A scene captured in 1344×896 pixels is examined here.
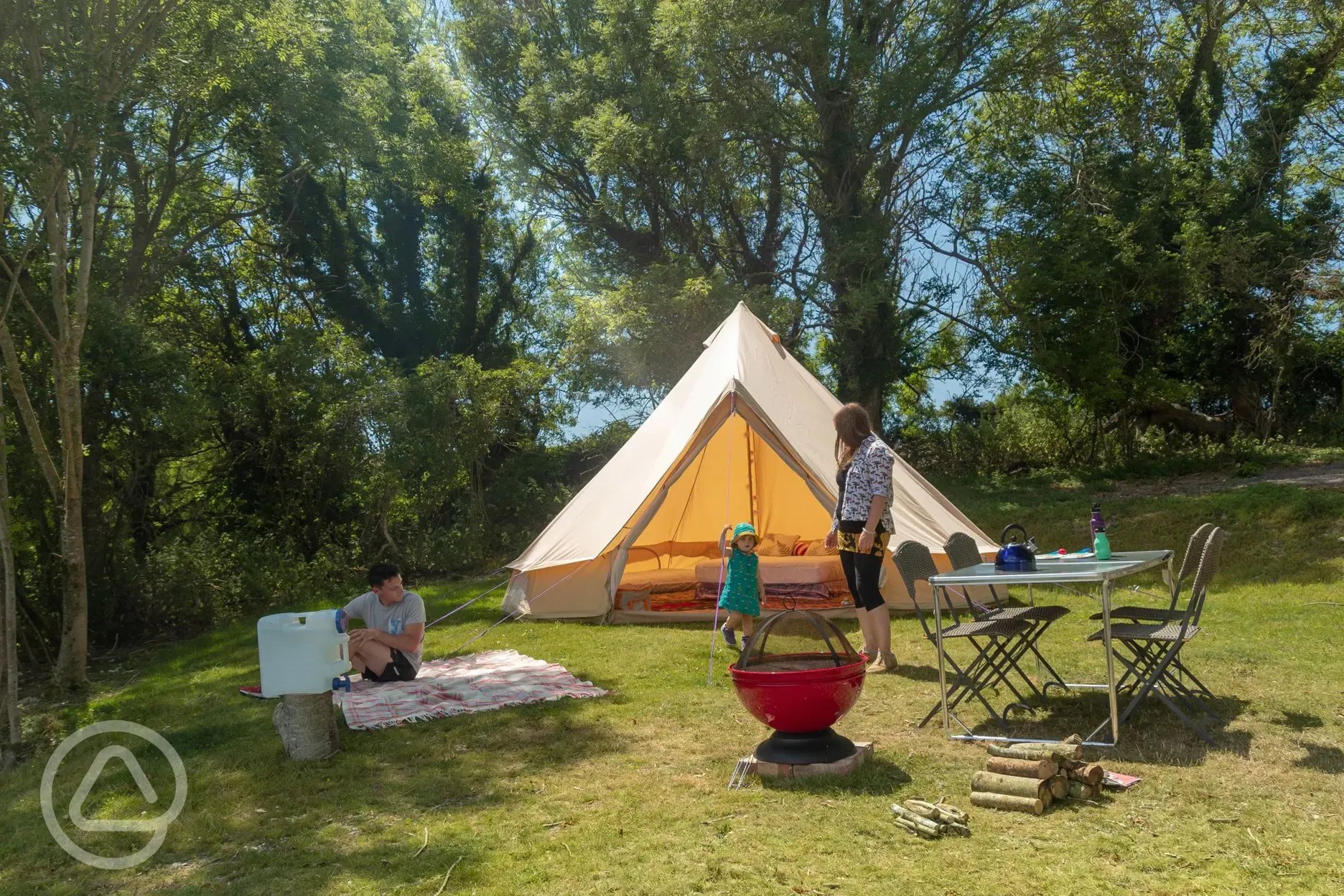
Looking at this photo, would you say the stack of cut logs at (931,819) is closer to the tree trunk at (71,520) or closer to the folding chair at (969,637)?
the folding chair at (969,637)

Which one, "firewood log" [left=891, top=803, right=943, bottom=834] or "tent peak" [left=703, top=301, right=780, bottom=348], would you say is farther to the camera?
"tent peak" [left=703, top=301, right=780, bottom=348]

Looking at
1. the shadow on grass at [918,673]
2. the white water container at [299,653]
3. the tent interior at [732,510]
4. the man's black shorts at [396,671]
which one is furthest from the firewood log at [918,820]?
the tent interior at [732,510]

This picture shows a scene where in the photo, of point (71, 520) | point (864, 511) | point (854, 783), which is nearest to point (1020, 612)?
point (864, 511)

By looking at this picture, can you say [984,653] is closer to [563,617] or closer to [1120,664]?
[1120,664]

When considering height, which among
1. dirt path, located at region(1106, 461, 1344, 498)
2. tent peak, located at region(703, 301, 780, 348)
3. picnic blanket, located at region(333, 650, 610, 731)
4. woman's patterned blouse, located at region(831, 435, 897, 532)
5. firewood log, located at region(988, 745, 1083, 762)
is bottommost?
firewood log, located at region(988, 745, 1083, 762)

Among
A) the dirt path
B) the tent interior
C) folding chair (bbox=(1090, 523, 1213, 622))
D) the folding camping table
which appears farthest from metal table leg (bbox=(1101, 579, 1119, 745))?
the dirt path

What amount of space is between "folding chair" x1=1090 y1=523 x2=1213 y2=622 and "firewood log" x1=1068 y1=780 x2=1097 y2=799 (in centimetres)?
102

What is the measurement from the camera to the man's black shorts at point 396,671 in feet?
16.5

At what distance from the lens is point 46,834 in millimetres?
3338

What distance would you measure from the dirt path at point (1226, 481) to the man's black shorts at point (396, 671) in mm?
7124

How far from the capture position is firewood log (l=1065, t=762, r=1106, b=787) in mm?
3010

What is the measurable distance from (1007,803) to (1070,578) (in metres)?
0.83

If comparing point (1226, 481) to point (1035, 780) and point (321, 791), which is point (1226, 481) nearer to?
point (1035, 780)

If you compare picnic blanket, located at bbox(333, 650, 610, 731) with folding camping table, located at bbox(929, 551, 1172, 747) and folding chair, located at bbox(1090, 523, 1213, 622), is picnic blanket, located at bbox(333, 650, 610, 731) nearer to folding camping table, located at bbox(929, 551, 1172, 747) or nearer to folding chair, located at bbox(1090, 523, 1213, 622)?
folding camping table, located at bbox(929, 551, 1172, 747)
